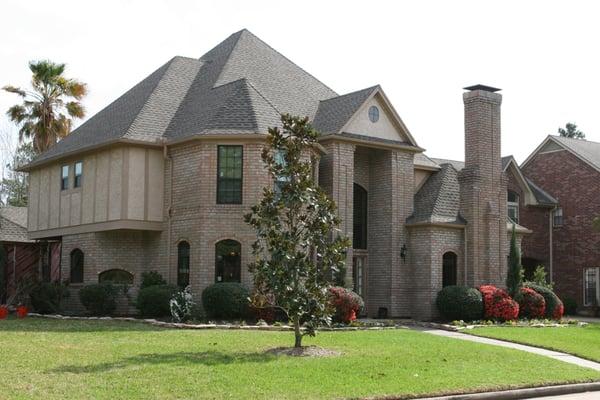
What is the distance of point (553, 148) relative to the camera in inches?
1626

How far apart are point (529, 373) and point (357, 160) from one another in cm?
1581

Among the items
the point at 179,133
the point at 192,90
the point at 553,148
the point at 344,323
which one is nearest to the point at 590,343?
the point at 344,323

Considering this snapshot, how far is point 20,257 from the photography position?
119ft

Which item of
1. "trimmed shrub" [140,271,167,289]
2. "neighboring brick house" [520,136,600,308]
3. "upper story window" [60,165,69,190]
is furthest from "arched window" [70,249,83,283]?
"neighboring brick house" [520,136,600,308]

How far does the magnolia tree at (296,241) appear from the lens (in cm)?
1733

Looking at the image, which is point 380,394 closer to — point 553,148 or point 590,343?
point 590,343

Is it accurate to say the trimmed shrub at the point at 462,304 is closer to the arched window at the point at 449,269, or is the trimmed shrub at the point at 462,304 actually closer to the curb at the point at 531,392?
the arched window at the point at 449,269

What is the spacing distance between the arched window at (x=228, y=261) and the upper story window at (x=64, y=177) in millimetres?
8089

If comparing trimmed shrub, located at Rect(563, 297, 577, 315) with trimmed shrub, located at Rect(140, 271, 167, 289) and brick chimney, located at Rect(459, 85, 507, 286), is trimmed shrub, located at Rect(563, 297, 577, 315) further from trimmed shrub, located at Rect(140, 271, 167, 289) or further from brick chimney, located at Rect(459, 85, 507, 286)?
trimmed shrub, located at Rect(140, 271, 167, 289)

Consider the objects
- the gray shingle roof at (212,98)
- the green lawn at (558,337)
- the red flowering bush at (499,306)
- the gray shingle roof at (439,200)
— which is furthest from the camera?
the gray shingle roof at (439,200)

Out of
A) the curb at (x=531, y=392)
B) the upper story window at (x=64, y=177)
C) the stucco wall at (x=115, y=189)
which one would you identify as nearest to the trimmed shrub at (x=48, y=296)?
the stucco wall at (x=115, y=189)

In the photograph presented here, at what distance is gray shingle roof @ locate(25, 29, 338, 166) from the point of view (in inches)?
1064

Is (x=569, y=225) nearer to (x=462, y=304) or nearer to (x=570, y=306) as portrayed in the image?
(x=570, y=306)

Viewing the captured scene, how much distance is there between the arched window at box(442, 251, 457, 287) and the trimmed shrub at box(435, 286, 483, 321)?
70.8 inches
